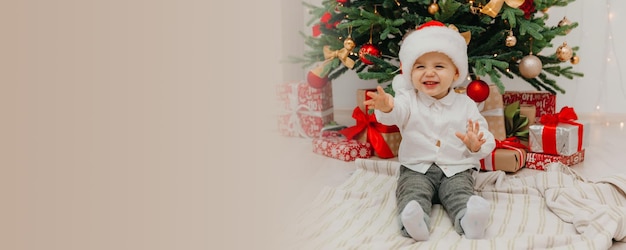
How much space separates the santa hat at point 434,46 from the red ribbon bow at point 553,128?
41 centimetres

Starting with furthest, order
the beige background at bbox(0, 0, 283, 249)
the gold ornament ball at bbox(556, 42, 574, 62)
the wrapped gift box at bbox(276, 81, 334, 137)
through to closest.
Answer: the wrapped gift box at bbox(276, 81, 334, 137)
the gold ornament ball at bbox(556, 42, 574, 62)
the beige background at bbox(0, 0, 283, 249)

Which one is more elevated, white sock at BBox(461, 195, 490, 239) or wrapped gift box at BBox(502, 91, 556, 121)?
wrapped gift box at BBox(502, 91, 556, 121)

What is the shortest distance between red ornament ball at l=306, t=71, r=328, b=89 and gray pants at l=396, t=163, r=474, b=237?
0.58 m

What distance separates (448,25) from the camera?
1485mm

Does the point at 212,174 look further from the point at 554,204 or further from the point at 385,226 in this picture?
the point at 554,204

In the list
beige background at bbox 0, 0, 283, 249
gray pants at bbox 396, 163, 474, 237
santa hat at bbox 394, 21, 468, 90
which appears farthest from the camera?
santa hat at bbox 394, 21, 468, 90

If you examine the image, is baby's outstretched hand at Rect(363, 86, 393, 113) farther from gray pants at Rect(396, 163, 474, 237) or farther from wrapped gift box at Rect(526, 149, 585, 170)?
wrapped gift box at Rect(526, 149, 585, 170)

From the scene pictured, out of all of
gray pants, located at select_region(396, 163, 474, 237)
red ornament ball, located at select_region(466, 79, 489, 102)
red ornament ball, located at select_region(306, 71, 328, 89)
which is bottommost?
gray pants, located at select_region(396, 163, 474, 237)

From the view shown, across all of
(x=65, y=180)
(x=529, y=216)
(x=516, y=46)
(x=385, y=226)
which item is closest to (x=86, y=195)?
(x=65, y=180)

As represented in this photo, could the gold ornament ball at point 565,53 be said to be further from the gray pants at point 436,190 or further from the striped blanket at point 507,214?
the gray pants at point 436,190

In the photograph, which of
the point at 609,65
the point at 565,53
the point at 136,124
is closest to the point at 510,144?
the point at 565,53

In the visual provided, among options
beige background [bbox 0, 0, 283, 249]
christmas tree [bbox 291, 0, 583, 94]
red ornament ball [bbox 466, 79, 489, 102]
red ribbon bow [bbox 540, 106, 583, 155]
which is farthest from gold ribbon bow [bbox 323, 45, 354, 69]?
beige background [bbox 0, 0, 283, 249]

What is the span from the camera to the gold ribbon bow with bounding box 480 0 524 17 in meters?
1.49

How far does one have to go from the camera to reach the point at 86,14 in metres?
0.13
